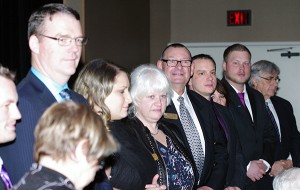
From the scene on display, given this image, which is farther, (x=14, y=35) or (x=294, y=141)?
(x=294, y=141)

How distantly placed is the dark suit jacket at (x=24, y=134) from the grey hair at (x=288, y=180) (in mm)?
1309

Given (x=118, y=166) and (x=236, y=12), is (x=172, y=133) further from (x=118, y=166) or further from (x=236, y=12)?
(x=236, y=12)

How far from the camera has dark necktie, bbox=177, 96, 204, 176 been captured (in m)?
3.22

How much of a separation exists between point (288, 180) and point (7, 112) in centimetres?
149

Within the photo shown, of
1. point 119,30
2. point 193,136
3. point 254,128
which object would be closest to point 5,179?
point 193,136

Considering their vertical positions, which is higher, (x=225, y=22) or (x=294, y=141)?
(x=225, y=22)

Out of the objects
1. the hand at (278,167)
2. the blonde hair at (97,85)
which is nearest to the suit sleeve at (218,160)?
the hand at (278,167)

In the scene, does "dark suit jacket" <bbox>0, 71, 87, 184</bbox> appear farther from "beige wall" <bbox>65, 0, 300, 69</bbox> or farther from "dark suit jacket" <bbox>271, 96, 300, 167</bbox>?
"beige wall" <bbox>65, 0, 300, 69</bbox>

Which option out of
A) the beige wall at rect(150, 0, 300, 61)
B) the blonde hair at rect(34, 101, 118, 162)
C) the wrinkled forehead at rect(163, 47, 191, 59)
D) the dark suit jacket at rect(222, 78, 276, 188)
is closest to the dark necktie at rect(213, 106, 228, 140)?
the dark suit jacket at rect(222, 78, 276, 188)

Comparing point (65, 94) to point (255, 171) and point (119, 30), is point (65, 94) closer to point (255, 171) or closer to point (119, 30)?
point (255, 171)

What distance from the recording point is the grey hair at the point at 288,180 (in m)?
2.38

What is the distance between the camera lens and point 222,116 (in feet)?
12.3

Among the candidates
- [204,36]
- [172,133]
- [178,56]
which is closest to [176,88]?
[178,56]

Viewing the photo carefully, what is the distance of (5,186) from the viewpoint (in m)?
1.81
